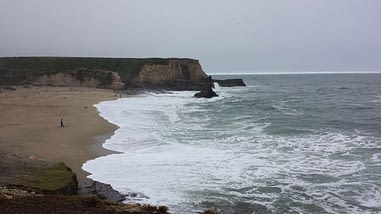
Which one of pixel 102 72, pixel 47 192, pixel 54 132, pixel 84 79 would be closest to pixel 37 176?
pixel 47 192

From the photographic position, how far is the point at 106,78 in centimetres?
7306

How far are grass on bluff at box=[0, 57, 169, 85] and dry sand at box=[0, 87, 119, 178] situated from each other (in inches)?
1406

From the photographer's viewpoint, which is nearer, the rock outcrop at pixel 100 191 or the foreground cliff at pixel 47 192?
the foreground cliff at pixel 47 192

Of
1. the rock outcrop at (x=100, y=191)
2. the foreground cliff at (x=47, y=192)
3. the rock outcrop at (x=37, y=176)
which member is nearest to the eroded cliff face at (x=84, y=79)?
the rock outcrop at (x=37, y=176)

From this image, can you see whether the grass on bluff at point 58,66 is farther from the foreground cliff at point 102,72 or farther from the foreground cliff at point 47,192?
the foreground cliff at point 47,192

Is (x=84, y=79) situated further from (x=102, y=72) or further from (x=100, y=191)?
(x=100, y=191)

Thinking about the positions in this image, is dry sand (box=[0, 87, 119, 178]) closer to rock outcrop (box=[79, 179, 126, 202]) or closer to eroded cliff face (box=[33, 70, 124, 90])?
rock outcrop (box=[79, 179, 126, 202])

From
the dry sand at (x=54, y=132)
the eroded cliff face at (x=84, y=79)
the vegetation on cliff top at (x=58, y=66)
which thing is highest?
the vegetation on cliff top at (x=58, y=66)

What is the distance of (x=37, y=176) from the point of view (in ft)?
39.5

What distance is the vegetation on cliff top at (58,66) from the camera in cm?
7181

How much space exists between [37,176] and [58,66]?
65757 millimetres

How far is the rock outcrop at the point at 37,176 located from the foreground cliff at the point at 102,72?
193 feet

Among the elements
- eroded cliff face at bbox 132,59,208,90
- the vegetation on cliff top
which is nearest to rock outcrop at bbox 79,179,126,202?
the vegetation on cliff top

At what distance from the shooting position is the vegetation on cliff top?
7181 cm
